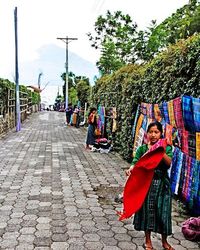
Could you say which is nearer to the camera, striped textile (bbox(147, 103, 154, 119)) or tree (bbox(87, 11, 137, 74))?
striped textile (bbox(147, 103, 154, 119))

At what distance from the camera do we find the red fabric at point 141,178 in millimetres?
3662

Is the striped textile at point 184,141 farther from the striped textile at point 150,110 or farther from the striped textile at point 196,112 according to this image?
the striped textile at point 150,110

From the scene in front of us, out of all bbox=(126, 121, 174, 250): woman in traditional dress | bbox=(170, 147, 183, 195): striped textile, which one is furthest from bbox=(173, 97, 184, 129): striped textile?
bbox=(126, 121, 174, 250): woman in traditional dress

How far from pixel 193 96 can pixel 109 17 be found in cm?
2138

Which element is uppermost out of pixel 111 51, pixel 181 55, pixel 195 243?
pixel 111 51

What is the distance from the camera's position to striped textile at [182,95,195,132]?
16.4 feet

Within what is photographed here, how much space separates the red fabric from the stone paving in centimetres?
55

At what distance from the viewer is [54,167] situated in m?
8.59

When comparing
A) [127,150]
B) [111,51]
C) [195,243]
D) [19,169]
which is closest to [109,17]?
[111,51]

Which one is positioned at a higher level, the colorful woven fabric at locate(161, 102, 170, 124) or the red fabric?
the colorful woven fabric at locate(161, 102, 170, 124)

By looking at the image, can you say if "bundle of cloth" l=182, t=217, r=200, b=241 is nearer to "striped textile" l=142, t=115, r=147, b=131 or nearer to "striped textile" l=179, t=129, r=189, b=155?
"striped textile" l=179, t=129, r=189, b=155

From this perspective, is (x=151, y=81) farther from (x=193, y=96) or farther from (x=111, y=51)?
(x=111, y=51)

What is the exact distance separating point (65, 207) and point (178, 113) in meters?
2.23

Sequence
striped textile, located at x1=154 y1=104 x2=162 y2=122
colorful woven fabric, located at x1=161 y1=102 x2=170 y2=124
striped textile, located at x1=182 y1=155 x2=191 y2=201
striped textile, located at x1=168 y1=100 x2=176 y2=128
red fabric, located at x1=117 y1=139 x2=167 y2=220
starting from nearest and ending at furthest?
1. red fabric, located at x1=117 y1=139 x2=167 y2=220
2. striped textile, located at x1=182 y1=155 x2=191 y2=201
3. striped textile, located at x1=168 y1=100 x2=176 y2=128
4. colorful woven fabric, located at x1=161 y1=102 x2=170 y2=124
5. striped textile, located at x1=154 y1=104 x2=162 y2=122
